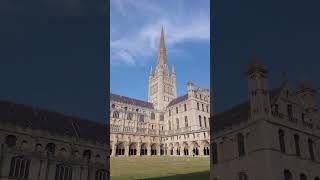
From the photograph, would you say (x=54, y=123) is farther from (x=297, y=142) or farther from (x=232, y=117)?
(x=297, y=142)

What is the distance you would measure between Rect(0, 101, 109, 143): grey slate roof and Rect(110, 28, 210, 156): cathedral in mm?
49435

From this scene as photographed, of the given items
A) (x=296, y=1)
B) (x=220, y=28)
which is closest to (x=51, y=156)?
(x=220, y=28)

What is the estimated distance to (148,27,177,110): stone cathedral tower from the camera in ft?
412

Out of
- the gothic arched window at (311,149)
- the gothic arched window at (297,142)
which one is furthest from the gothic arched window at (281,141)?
the gothic arched window at (311,149)

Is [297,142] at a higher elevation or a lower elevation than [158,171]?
higher

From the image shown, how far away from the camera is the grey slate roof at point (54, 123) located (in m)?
18.7

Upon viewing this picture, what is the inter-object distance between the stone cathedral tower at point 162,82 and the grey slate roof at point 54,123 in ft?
339

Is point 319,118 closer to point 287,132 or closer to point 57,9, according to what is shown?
point 287,132

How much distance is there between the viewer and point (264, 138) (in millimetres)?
23141

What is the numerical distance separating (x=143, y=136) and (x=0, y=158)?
7154 centimetres

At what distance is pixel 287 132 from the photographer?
84.4ft

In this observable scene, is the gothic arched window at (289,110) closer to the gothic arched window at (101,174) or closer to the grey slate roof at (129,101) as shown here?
the gothic arched window at (101,174)

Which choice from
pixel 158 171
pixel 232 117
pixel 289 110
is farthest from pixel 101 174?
pixel 289 110

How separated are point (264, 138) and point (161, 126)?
79.6 metres
